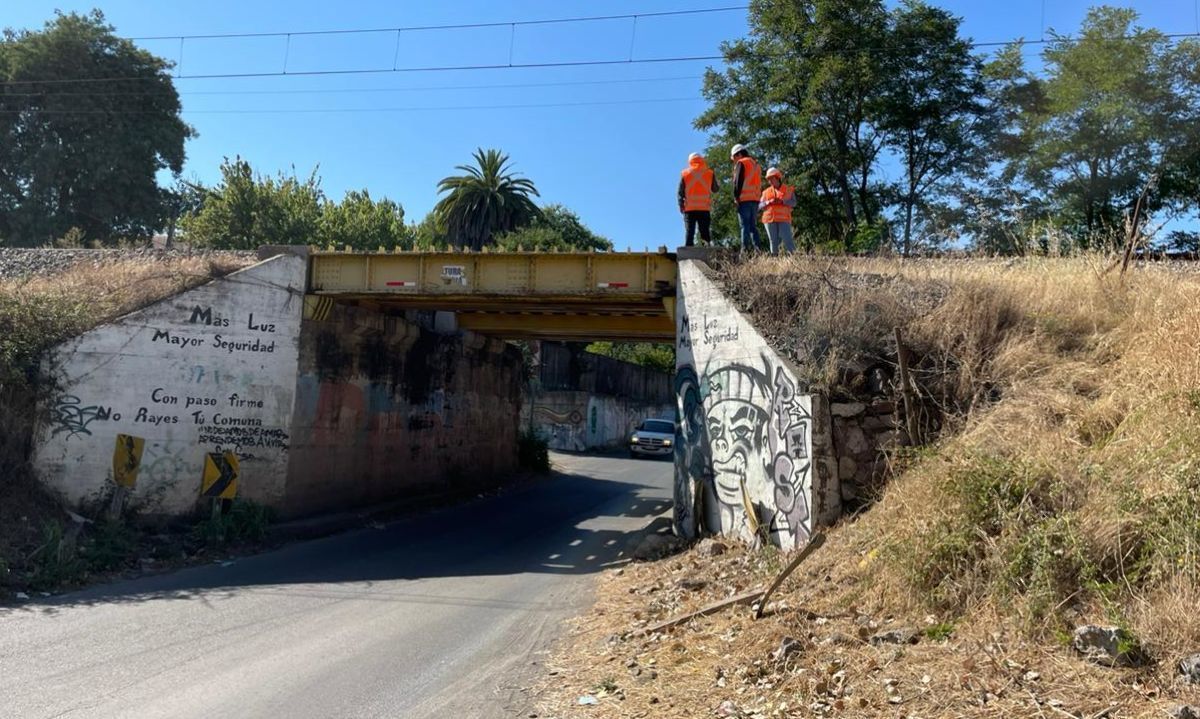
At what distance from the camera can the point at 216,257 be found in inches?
613

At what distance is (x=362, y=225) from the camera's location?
4391 cm

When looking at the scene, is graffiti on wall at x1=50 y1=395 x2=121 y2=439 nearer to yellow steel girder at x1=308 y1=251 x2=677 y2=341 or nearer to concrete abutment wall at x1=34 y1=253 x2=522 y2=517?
concrete abutment wall at x1=34 y1=253 x2=522 y2=517

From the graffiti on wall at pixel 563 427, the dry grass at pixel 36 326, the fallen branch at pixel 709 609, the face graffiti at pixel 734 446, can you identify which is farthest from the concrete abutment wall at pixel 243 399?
the graffiti on wall at pixel 563 427

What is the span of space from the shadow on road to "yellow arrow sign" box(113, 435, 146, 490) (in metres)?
2.62

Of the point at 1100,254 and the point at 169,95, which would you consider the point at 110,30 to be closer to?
the point at 169,95

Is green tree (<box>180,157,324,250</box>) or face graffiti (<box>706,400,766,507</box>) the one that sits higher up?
green tree (<box>180,157,324,250</box>)

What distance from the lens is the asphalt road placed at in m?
5.86

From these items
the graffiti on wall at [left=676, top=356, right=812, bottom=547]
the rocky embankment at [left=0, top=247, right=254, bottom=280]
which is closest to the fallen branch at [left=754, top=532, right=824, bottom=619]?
the graffiti on wall at [left=676, top=356, right=812, bottom=547]

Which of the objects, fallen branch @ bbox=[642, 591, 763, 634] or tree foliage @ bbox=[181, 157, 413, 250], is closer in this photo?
fallen branch @ bbox=[642, 591, 763, 634]

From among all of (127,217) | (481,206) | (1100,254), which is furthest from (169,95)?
(1100,254)

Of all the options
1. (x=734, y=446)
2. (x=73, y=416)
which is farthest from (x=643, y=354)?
(x=734, y=446)

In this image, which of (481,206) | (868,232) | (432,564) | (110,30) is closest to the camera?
(432,564)

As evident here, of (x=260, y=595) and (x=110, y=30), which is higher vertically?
(x=110, y=30)

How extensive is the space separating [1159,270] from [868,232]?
875 cm
